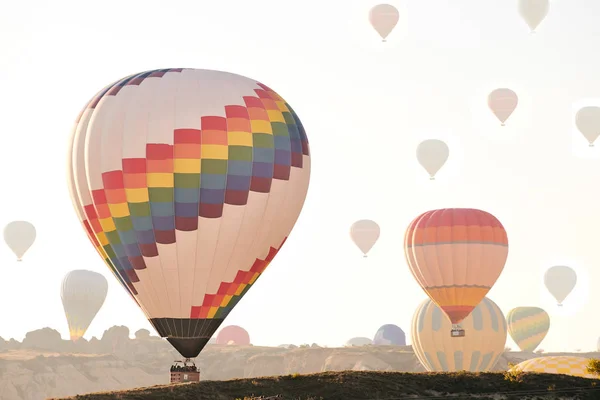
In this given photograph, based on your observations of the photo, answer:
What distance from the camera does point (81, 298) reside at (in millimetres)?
126312

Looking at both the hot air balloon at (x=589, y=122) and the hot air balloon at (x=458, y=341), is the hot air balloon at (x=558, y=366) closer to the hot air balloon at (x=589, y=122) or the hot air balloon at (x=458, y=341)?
the hot air balloon at (x=458, y=341)

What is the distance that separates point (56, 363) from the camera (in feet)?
452

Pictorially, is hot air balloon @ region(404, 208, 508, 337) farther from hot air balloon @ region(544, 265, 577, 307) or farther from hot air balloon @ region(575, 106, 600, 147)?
hot air balloon @ region(544, 265, 577, 307)

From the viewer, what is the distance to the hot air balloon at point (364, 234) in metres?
102

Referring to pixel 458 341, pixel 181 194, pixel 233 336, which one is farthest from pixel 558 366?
pixel 233 336

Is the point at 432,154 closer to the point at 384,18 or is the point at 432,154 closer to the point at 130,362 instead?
the point at 384,18

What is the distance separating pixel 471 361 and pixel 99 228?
44337 mm

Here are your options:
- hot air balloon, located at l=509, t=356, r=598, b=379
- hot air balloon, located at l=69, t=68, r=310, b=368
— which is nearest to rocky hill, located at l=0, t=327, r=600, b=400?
hot air balloon, located at l=509, t=356, r=598, b=379

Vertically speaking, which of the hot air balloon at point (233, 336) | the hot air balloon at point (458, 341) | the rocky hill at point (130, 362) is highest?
the hot air balloon at point (233, 336)

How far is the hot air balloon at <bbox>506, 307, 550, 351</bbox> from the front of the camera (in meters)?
119

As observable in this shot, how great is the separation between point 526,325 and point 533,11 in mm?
46479

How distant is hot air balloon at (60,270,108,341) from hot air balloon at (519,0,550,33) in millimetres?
64665

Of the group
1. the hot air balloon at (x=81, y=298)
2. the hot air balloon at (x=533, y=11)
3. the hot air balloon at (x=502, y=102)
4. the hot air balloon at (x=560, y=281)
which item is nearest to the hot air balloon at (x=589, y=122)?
the hot air balloon at (x=502, y=102)

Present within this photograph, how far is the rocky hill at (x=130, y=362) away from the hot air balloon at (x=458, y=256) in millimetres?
54709
